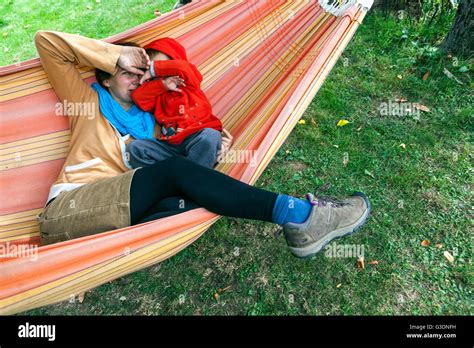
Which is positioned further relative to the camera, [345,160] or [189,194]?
[345,160]

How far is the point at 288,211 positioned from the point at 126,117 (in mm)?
885

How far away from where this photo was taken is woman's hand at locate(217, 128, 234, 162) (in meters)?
1.71

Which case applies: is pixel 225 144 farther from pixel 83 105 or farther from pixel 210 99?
pixel 83 105

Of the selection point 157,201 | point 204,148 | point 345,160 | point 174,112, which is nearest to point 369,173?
point 345,160

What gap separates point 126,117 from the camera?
174cm

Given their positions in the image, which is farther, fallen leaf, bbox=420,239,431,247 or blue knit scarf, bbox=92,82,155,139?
fallen leaf, bbox=420,239,431,247

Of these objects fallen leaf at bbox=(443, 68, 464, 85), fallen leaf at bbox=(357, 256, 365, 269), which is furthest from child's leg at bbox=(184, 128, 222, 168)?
fallen leaf at bbox=(443, 68, 464, 85)

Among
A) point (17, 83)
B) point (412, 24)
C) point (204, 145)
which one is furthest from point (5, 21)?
point (412, 24)

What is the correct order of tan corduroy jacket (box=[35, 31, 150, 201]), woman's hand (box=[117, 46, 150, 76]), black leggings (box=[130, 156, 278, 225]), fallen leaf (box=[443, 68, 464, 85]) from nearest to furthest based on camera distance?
black leggings (box=[130, 156, 278, 225]), tan corduroy jacket (box=[35, 31, 150, 201]), woman's hand (box=[117, 46, 150, 76]), fallen leaf (box=[443, 68, 464, 85])

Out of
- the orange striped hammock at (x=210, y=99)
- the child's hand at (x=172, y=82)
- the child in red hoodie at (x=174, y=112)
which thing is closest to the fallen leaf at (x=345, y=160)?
the orange striped hammock at (x=210, y=99)

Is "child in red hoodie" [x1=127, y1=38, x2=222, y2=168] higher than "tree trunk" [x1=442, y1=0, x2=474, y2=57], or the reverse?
"tree trunk" [x1=442, y1=0, x2=474, y2=57]

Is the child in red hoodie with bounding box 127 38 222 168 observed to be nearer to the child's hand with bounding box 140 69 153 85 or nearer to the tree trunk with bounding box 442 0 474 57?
the child's hand with bounding box 140 69 153 85

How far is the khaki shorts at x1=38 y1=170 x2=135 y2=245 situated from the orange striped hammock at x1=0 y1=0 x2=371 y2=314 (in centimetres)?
12

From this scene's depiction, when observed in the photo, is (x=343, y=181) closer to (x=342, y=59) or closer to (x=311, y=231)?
(x=311, y=231)
